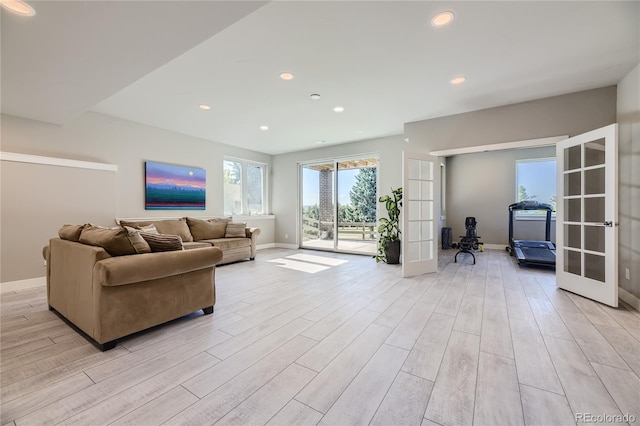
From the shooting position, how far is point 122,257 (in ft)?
6.80

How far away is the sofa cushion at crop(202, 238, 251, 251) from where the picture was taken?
4.92 metres

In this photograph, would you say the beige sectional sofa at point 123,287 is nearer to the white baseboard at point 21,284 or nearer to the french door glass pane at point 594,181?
the white baseboard at point 21,284

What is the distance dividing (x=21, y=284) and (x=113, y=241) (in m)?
2.84

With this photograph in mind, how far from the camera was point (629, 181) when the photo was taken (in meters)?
2.88

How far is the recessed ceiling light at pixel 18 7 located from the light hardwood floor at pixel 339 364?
2.37m

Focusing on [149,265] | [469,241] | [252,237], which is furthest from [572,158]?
[252,237]

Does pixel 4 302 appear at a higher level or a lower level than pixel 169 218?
lower

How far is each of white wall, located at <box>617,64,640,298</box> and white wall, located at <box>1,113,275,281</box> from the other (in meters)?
6.71

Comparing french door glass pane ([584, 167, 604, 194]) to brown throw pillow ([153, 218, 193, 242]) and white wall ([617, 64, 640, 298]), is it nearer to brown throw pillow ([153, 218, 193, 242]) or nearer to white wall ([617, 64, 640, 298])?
white wall ([617, 64, 640, 298])

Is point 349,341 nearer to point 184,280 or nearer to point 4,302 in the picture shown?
point 184,280

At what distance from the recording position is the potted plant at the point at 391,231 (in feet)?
16.6

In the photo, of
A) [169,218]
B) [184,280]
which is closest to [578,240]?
[184,280]

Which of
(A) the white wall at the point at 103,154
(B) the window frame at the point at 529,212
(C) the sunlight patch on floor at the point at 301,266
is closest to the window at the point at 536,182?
(B) the window frame at the point at 529,212

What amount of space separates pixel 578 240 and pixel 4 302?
6.93 m
